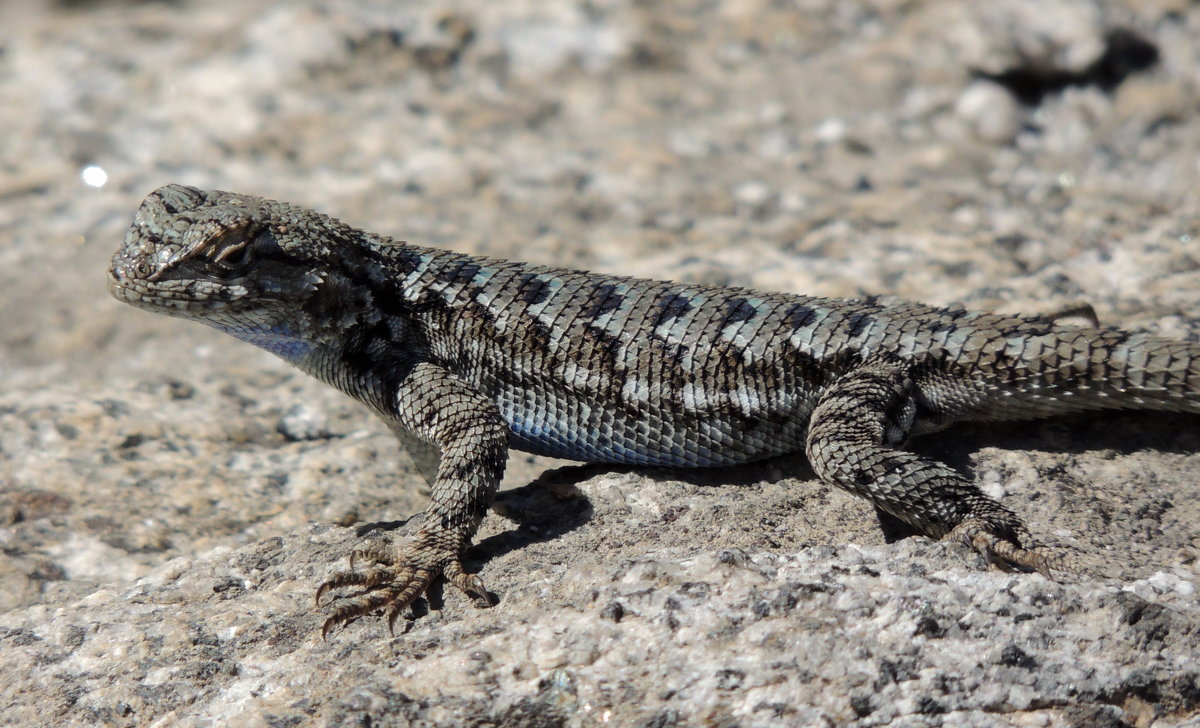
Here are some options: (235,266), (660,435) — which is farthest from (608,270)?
(235,266)

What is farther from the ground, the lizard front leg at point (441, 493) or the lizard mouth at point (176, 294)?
the lizard mouth at point (176, 294)

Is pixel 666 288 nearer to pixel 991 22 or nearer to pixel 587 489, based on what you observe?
pixel 587 489

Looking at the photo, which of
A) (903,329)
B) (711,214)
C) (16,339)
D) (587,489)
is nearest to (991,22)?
(711,214)

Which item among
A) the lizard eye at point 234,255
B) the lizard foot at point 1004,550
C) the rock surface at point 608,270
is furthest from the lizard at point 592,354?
the lizard foot at point 1004,550

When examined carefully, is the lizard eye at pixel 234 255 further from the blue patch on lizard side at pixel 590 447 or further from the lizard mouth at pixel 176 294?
the blue patch on lizard side at pixel 590 447

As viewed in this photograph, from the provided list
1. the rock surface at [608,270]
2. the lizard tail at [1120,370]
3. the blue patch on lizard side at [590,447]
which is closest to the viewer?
the rock surface at [608,270]

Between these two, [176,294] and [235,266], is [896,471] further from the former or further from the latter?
[176,294]

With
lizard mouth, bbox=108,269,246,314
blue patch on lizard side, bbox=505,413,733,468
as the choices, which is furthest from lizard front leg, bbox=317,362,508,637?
lizard mouth, bbox=108,269,246,314
